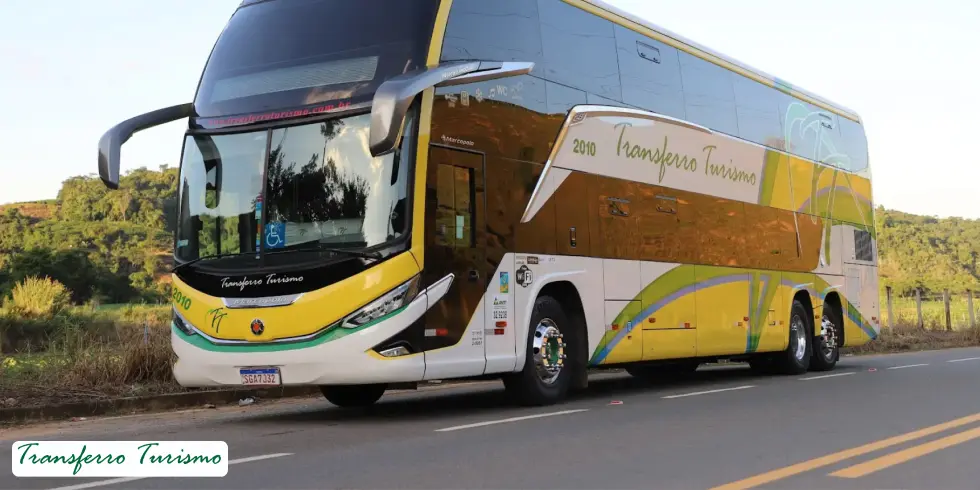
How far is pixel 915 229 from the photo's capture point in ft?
303

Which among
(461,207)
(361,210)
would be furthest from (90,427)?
(461,207)

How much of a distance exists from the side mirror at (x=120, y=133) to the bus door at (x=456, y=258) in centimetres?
292

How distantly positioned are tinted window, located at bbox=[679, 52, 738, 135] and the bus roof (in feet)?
0.51

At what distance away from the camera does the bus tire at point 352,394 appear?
41.1 feet

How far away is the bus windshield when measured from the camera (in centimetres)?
1038

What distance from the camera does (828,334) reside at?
19.5 m

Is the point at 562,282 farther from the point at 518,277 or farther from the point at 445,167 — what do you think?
the point at 445,167

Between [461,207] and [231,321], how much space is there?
2556mm

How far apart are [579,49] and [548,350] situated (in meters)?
3.73

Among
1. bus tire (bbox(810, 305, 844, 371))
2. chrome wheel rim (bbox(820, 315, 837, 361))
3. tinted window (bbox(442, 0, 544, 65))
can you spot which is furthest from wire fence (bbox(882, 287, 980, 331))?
tinted window (bbox(442, 0, 544, 65))

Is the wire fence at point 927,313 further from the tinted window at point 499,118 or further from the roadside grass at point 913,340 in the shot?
the tinted window at point 499,118

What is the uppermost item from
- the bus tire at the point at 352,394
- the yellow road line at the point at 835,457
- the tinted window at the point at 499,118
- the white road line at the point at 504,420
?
the tinted window at the point at 499,118

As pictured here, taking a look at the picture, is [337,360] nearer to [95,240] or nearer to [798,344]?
[798,344]

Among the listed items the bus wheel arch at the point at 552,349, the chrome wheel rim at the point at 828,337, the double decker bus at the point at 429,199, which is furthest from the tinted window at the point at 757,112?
the bus wheel arch at the point at 552,349
